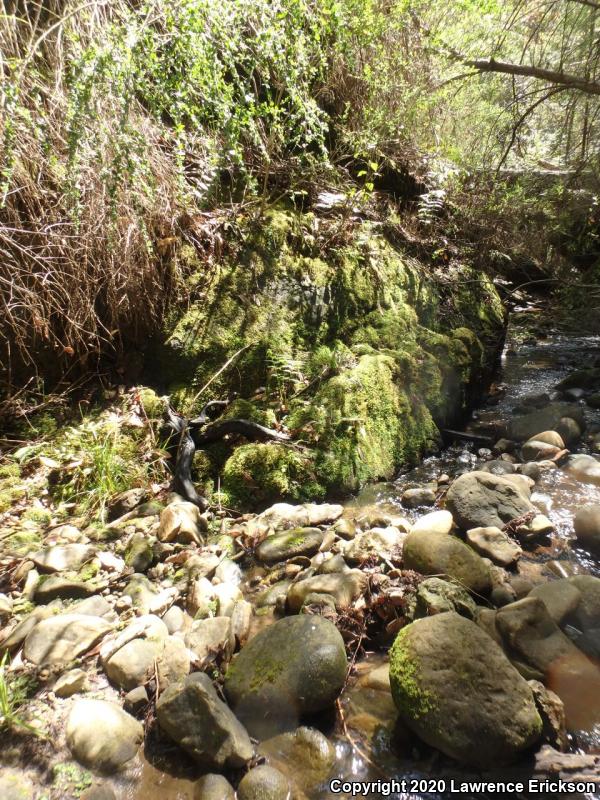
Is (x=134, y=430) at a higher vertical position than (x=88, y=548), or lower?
higher

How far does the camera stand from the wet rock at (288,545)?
2.82m

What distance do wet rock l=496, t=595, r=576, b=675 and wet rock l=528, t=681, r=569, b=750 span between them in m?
0.21

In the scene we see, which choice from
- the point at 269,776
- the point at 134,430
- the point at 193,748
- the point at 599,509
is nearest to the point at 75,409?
the point at 134,430

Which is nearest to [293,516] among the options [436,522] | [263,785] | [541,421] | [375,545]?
[375,545]

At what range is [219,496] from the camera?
10.7 feet

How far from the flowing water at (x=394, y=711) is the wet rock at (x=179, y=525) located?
2.49 ft

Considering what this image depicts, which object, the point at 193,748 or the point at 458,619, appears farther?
the point at 458,619

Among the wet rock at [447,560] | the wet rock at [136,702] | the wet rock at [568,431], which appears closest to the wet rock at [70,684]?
the wet rock at [136,702]

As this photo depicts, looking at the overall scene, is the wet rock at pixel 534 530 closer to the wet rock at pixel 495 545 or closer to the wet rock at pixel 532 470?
the wet rock at pixel 495 545

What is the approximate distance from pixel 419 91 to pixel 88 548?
4952mm

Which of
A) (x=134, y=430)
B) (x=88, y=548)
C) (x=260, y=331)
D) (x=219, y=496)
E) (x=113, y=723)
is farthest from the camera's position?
A: (x=260, y=331)

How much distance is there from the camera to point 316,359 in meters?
4.16

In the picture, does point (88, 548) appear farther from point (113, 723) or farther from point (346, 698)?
point (346, 698)

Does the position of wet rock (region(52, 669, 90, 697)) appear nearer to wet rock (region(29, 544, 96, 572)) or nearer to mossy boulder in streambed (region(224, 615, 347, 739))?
mossy boulder in streambed (region(224, 615, 347, 739))
